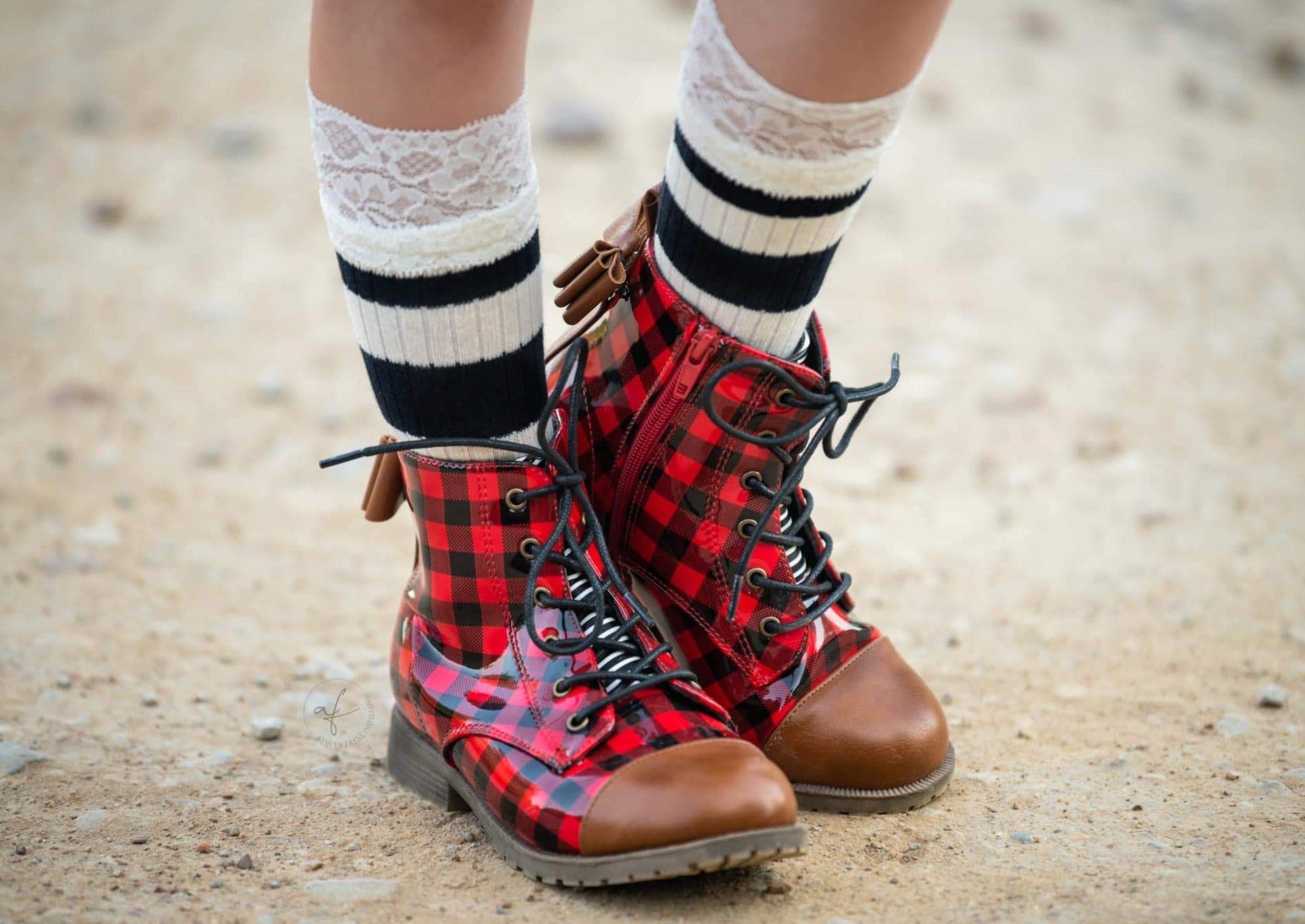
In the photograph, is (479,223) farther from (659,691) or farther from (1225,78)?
(1225,78)

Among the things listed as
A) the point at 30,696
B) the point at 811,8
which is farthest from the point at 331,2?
the point at 30,696

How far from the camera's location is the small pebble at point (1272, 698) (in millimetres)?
1459

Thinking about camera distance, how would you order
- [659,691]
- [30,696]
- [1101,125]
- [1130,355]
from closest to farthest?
[659,691], [30,696], [1130,355], [1101,125]

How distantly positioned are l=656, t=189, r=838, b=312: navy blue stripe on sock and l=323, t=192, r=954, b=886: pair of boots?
4 cm

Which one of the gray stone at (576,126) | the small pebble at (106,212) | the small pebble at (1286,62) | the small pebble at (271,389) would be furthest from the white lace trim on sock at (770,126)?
the small pebble at (1286,62)

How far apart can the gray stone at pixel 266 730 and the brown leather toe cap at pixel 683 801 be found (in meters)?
0.55

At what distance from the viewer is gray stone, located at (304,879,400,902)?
1.02 m

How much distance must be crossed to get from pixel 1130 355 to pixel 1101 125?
5.19 feet

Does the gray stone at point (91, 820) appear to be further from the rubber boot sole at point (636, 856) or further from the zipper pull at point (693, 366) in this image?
the zipper pull at point (693, 366)

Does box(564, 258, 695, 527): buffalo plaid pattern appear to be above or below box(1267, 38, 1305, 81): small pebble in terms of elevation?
above

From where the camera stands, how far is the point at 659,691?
1106 mm

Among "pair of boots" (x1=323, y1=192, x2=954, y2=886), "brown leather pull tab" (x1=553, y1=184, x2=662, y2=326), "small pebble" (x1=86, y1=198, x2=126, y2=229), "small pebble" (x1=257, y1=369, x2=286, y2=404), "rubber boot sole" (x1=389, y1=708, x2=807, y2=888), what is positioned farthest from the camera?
"small pebble" (x1=86, y1=198, x2=126, y2=229)

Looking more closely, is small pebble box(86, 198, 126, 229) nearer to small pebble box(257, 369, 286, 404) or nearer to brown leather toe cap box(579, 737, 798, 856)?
small pebble box(257, 369, 286, 404)

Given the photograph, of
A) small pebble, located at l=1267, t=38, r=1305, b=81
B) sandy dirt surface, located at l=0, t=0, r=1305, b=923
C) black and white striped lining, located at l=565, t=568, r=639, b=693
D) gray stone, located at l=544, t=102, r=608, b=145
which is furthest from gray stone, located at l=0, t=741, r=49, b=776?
small pebble, located at l=1267, t=38, r=1305, b=81
